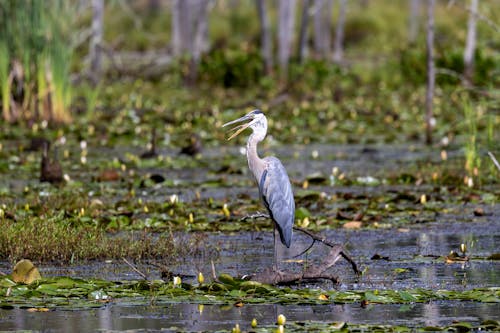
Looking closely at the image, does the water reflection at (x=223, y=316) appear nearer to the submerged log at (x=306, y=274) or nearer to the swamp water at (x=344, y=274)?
the swamp water at (x=344, y=274)

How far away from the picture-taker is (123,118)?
2788 centimetres

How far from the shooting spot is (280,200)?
1020cm

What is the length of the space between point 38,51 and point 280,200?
50.8ft

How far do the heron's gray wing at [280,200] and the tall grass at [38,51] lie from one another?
15.0 metres

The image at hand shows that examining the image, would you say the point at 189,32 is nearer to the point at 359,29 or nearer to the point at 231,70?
the point at 231,70

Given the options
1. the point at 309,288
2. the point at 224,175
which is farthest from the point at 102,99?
the point at 309,288

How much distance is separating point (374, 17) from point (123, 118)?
37.5m

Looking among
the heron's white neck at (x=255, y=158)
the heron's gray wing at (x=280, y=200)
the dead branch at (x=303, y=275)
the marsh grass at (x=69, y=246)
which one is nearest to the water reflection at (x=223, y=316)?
the dead branch at (x=303, y=275)

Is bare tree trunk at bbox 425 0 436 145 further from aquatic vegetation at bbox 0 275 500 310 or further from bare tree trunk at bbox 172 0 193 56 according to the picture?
bare tree trunk at bbox 172 0 193 56

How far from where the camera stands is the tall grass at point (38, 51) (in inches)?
968

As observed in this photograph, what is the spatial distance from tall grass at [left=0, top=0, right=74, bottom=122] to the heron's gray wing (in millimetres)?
15012

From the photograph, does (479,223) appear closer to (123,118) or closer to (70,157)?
(70,157)

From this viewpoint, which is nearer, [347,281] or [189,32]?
[347,281]

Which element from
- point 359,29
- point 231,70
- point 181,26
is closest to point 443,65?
point 231,70
